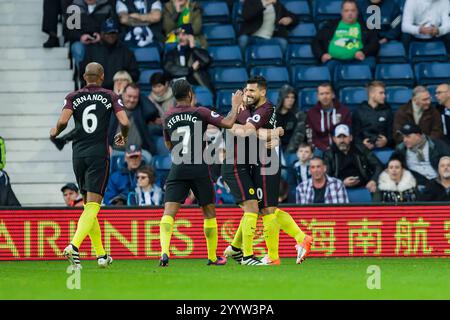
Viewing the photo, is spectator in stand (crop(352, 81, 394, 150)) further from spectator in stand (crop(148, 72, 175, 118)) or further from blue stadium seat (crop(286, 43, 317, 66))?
spectator in stand (crop(148, 72, 175, 118))

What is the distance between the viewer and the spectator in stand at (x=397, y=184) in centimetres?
1833

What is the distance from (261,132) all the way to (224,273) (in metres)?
1.87

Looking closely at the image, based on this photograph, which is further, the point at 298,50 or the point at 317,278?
the point at 298,50

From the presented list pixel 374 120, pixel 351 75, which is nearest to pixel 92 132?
pixel 374 120

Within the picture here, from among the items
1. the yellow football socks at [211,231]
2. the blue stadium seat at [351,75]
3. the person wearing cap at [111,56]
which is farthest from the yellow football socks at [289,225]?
the blue stadium seat at [351,75]

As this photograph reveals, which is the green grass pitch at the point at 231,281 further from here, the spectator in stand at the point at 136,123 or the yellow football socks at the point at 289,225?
the spectator in stand at the point at 136,123

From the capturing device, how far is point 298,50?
2152 cm

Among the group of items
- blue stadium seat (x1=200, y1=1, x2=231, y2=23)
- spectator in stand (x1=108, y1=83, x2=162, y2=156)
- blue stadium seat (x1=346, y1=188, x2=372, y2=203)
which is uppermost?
blue stadium seat (x1=200, y1=1, x2=231, y2=23)

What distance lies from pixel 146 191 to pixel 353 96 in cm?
438

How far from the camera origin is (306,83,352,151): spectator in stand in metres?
19.4

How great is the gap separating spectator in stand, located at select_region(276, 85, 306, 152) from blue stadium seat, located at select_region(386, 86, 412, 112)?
193 cm

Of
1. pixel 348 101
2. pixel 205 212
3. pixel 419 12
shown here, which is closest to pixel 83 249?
pixel 205 212

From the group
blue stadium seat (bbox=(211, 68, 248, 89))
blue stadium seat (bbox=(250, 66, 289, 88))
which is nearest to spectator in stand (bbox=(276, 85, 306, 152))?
blue stadium seat (bbox=(250, 66, 289, 88))

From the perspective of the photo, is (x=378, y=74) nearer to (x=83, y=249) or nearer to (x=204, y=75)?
(x=204, y=75)
